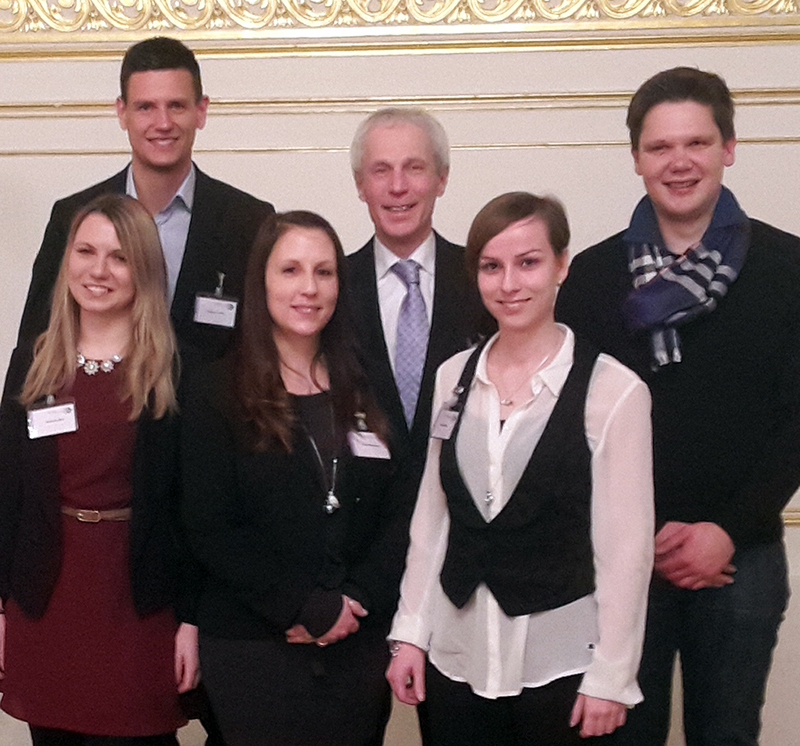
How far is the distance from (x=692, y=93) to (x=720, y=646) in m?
1.12

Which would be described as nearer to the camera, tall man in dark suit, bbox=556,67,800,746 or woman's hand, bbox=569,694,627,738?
woman's hand, bbox=569,694,627,738

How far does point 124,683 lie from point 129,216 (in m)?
0.97

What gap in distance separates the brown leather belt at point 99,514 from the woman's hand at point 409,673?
62cm

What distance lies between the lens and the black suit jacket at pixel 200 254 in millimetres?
2598

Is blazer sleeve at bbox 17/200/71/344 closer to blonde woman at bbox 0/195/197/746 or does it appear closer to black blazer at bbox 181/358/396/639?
blonde woman at bbox 0/195/197/746

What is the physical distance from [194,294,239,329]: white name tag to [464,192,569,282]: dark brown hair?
83 centimetres

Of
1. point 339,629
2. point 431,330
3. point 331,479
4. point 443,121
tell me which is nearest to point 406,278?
point 431,330

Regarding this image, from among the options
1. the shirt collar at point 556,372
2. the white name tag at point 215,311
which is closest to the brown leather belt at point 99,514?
the white name tag at point 215,311

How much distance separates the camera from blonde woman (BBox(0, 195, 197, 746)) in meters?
2.11

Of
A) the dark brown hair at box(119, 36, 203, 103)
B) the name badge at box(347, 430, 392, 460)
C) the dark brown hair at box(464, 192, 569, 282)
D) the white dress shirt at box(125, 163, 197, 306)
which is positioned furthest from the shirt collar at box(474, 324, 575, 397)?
the dark brown hair at box(119, 36, 203, 103)

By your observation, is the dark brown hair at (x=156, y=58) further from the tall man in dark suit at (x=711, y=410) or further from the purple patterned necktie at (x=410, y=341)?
the tall man in dark suit at (x=711, y=410)

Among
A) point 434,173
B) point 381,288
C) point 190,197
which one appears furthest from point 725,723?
point 190,197

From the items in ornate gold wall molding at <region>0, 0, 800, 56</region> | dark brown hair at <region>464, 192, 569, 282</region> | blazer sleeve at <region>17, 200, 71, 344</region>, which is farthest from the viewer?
ornate gold wall molding at <region>0, 0, 800, 56</region>

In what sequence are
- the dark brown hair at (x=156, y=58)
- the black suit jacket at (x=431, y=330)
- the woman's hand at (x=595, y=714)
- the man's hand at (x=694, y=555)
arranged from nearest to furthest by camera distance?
the woman's hand at (x=595, y=714) < the man's hand at (x=694, y=555) < the black suit jacket at (x=431, y=330) < the dark brown hair at (x=156, y=58)
